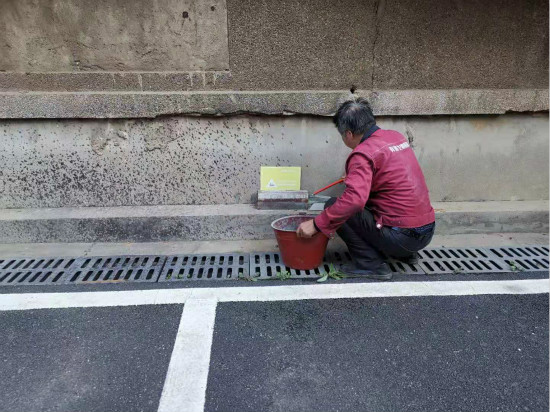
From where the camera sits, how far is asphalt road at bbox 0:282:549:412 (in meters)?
1.83

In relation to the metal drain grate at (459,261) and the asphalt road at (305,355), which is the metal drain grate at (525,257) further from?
the asphalt road at (305,355)

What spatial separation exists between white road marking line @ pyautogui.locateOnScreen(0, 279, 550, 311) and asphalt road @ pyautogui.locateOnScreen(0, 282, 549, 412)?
7 cm

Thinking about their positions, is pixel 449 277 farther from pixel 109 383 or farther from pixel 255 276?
pixel 109 383

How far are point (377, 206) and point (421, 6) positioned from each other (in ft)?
6.98

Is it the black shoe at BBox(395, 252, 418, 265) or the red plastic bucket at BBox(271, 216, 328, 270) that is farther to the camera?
the black shoe at BBox(395, 252, 418, 265)

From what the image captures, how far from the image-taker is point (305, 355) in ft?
6.98

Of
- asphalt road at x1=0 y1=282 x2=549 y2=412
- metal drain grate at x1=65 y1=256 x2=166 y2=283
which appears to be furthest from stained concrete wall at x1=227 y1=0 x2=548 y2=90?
asphalt road at x1=0 y1=282 x2=549 y2=412

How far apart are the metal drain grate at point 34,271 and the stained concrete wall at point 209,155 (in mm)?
700

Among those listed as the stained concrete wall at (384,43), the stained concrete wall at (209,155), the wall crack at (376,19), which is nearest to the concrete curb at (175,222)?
the stained concrete wall at (209,155)

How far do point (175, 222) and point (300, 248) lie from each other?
1.32 metres

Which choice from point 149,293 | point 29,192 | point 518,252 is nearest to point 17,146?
point 29,192

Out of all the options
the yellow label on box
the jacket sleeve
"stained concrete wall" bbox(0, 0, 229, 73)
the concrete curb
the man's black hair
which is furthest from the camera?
the yellow label on box

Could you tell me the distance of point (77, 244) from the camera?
138 inches

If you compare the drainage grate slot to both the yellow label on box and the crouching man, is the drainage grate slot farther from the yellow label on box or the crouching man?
the yellow label on box
